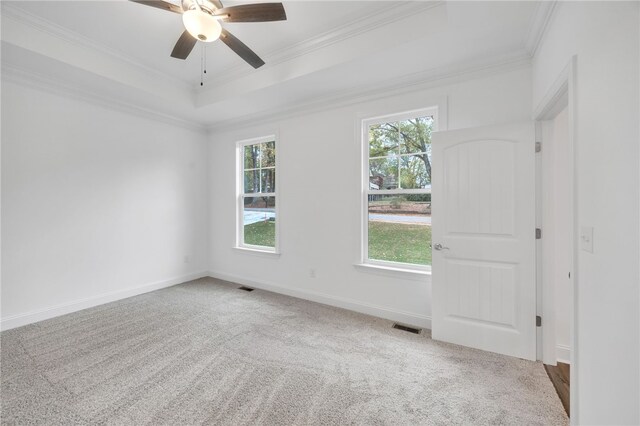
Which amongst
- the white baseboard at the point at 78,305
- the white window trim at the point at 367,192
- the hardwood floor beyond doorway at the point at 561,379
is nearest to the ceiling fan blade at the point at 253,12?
the white window trim at the point at 367,192

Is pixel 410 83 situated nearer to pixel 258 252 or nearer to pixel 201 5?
pixel 201 5

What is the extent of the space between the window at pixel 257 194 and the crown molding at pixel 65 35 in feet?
4.88

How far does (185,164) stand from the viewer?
445cm

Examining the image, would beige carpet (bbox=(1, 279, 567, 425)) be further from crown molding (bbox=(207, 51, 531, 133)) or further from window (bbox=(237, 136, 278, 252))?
crown molding (bbox=(207, 51, 531, 133))

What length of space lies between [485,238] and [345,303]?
1719mm

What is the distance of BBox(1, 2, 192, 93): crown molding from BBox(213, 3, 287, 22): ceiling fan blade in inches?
73.0

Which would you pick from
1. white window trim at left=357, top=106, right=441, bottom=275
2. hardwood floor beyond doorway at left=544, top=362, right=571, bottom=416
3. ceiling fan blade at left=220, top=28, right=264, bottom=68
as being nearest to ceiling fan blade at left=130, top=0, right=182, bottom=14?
ceiling fan blade at left=220, top=28, right=264, bottom=68

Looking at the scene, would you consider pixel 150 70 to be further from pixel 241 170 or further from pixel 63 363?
pixel 63 363

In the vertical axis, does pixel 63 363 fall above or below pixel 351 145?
below

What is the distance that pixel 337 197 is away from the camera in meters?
3.38

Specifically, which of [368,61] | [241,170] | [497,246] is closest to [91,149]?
[241,170]

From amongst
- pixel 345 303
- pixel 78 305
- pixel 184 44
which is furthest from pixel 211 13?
pixel 78 305

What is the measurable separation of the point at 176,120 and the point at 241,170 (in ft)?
3.99

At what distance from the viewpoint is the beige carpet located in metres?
1.66
